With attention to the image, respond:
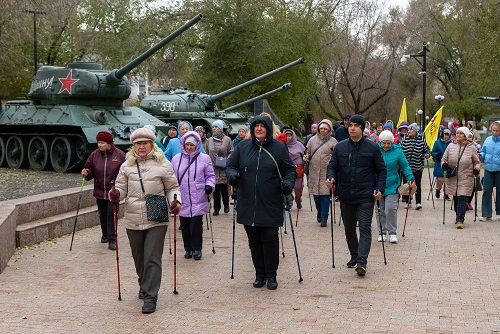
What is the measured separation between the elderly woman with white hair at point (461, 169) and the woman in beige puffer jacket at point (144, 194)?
7202 mm

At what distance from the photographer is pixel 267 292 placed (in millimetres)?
8219

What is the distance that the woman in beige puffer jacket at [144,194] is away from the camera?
24.6 ft

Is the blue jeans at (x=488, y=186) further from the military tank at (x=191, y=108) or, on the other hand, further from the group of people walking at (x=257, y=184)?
the military tank at (x=191, y=108)

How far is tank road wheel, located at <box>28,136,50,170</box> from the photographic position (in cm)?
2088

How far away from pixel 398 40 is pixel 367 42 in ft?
8.23

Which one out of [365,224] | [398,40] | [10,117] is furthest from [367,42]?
[365,224]

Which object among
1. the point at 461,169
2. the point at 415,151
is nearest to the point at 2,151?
the point at 415,151

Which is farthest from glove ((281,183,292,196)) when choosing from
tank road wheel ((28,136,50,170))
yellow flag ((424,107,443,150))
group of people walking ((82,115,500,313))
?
yellow flag ((424,107,443,150))

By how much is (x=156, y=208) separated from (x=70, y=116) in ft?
42.3

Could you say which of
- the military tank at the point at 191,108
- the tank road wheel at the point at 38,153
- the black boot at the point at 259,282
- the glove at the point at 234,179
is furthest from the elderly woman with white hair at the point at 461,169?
the military tank at the point at 191,108

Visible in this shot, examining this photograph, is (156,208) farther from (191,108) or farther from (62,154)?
(191,108)

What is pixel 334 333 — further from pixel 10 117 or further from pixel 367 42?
pixel 367 42

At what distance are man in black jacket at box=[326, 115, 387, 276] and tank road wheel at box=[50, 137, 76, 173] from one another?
1199 centimetres

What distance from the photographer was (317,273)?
9.23 metres
